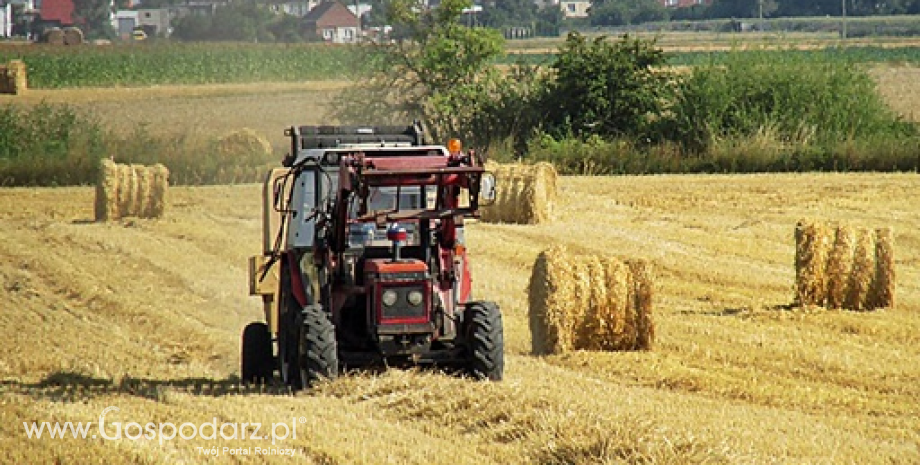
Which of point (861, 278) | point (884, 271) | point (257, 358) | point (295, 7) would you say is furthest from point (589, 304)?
point (295, 7)

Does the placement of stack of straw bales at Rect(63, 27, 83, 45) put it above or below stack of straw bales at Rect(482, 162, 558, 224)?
above

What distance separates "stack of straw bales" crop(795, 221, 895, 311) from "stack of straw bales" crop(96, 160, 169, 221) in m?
10.4

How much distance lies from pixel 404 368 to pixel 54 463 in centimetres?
312

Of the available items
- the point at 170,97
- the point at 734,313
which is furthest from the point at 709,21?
the point at 734,313

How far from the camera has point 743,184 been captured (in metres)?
28.8

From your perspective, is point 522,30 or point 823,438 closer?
point 823,438

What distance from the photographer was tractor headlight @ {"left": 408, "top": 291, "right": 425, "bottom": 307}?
11.8 m

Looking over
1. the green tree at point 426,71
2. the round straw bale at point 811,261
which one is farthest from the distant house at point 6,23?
the round straw bale at point 811,261

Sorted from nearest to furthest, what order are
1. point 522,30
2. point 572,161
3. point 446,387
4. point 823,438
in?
point 823,438 < point 446,387 < point 572,161 < point 522,30

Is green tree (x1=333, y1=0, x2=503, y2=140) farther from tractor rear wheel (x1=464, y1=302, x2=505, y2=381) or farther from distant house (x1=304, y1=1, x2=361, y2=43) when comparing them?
tractor rear wheel (x1=464, y1=302, x2=505, y2=381)

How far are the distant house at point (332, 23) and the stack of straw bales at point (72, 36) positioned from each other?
48.3 ft

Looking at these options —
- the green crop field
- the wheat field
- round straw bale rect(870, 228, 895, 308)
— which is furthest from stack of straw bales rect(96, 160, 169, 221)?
round straw bale rect(870, 228, 895, 308)

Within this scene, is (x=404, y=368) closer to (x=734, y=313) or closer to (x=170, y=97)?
(x=734, y=313)

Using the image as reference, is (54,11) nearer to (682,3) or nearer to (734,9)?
(734,9)
